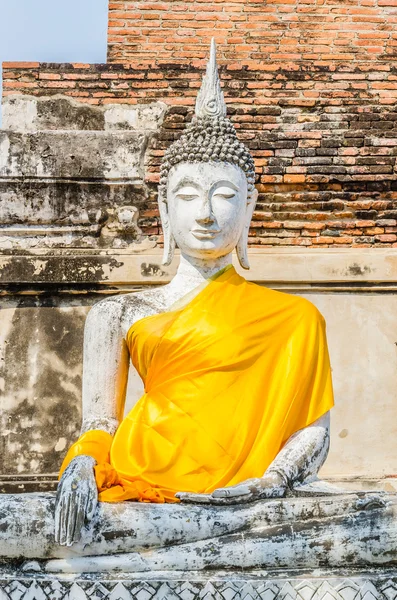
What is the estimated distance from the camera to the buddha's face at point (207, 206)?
494 centimetres

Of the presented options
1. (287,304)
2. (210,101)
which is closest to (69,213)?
(210,101)

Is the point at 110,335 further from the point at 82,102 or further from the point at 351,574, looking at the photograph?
the point at 82,102

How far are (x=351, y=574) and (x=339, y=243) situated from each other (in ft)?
12.1

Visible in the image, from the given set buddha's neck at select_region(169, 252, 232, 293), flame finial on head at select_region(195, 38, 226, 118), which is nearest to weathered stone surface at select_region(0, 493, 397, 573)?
buddha's neck at select_region(169, 252, 232, 293)

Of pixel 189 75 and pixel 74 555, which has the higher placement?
pixel 189 75

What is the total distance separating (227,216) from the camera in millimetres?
4953

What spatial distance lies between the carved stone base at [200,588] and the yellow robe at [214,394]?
45cm

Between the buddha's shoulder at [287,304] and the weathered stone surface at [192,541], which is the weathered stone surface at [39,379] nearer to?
the buddha's shoulder at [287,304]

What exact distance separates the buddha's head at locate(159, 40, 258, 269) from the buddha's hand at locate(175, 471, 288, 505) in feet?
3.69

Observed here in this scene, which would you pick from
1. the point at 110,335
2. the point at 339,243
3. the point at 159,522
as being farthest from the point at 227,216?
the point at 339,243

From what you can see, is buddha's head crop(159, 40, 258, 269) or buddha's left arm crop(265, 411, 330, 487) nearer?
buddha's left arm crop(265, 411, 330, 487)

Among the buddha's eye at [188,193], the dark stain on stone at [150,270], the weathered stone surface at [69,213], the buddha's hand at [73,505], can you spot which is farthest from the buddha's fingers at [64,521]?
the weathered stone surface at [69,213]

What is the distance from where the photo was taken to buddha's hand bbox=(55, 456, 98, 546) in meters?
4.07

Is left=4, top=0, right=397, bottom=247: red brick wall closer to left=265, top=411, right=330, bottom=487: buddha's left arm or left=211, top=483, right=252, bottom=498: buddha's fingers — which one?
left=265, top=411, right=330, bottom=487: buddha's left arm
